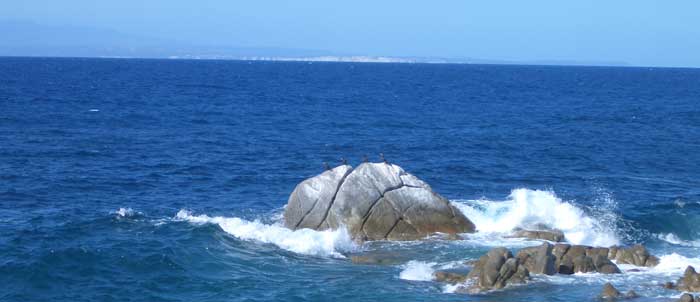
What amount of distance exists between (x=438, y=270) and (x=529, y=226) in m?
8.07

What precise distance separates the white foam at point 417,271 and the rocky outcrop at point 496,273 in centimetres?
144

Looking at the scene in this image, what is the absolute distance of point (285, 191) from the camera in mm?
42750

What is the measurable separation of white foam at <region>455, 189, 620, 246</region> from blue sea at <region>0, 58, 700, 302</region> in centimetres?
9

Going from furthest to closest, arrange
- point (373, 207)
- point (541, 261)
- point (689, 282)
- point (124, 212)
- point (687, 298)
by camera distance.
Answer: point (124, 212), point (373, 207), point (541, 261), point (689, 282), point (687, 298)

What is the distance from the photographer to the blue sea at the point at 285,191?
27750 millimetres

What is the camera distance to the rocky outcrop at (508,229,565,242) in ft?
109

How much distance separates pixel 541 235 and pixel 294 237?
970 centimetres

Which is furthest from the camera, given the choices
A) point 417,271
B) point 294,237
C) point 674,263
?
point 294,237

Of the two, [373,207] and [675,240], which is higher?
[373,207]

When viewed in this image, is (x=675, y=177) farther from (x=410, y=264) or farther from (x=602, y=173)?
(x=410, y=264)

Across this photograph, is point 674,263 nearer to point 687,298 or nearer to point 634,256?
point 634,256

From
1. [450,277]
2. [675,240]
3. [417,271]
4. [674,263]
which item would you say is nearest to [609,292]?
[450,277]

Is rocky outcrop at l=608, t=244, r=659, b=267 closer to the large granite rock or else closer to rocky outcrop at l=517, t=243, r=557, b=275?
rocky outcrop at l=517, t=243, r=557, b=275

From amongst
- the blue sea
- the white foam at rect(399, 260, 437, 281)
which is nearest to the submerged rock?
the blue sea
